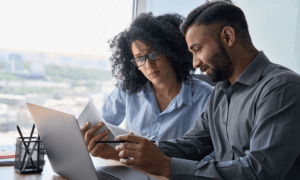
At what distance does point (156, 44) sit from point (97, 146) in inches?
30.6

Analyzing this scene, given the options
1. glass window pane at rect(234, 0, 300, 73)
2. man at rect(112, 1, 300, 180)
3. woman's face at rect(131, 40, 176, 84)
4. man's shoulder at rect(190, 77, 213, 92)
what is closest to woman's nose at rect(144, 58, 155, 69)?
woman's face at rect(131, 40, 176, 84)

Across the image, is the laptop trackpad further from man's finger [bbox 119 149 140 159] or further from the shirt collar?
the shirt collar

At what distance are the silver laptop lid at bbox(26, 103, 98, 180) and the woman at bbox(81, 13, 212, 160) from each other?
0.74 meters

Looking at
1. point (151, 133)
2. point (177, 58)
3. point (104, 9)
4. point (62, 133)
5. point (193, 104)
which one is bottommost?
point (151, 133)

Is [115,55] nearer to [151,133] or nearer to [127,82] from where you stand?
[127,82]

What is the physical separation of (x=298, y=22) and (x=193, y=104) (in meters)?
1.78

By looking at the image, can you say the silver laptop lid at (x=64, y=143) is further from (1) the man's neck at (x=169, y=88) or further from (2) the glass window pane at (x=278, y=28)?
(2) the glass window pane at (x=278, y=28)

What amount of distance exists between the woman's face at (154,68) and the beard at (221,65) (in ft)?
1.93

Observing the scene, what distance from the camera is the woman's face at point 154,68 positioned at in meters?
1.73

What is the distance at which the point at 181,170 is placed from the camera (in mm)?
933

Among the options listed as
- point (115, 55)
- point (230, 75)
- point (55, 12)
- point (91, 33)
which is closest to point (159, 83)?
point (115, 55)

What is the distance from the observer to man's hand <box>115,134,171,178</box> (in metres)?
0.91

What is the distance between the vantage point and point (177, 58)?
1851 millimetres

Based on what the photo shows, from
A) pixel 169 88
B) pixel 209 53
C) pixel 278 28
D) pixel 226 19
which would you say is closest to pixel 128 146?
pixel 209 53
